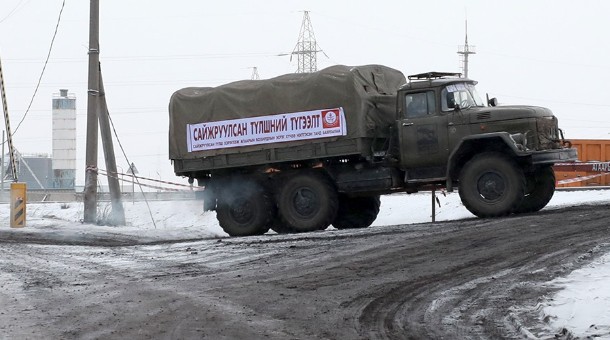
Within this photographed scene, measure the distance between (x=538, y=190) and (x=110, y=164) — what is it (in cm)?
1233

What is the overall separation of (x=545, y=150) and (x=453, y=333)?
34.2 ft

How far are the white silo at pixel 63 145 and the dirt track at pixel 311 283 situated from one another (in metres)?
67.5

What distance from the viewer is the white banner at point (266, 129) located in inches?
→ 819

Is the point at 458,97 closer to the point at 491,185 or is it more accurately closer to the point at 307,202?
the point at 491,185

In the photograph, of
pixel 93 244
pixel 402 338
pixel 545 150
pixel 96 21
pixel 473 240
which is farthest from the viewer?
pixel 96 21

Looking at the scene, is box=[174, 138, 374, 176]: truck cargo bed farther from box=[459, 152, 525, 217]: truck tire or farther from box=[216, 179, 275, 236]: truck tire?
box=[459, 152, 525, 217]: truck tire

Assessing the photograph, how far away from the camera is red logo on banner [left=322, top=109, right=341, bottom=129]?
2073cm

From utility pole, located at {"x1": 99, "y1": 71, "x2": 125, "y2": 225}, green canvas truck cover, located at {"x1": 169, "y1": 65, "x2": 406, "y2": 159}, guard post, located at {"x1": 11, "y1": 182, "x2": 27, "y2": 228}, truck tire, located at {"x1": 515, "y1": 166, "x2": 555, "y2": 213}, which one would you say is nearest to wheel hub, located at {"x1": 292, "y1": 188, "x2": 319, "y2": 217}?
green canvas truck cover, located at {"x1": 169, "y1": 65, "x2": 406, "y2": 159}

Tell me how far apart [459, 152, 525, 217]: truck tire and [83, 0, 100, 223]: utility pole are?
35.4 feet

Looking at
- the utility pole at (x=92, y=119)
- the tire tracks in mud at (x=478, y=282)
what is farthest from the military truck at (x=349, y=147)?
the utility pole at (x=92, y=119)

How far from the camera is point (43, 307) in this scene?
10.8 metres

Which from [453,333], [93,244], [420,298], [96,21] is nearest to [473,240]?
[420,298]

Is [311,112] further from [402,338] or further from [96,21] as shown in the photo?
[402,338]

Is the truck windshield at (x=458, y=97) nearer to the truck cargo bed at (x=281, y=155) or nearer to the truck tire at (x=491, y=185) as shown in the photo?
the truck tire at (x=491, y=185)
